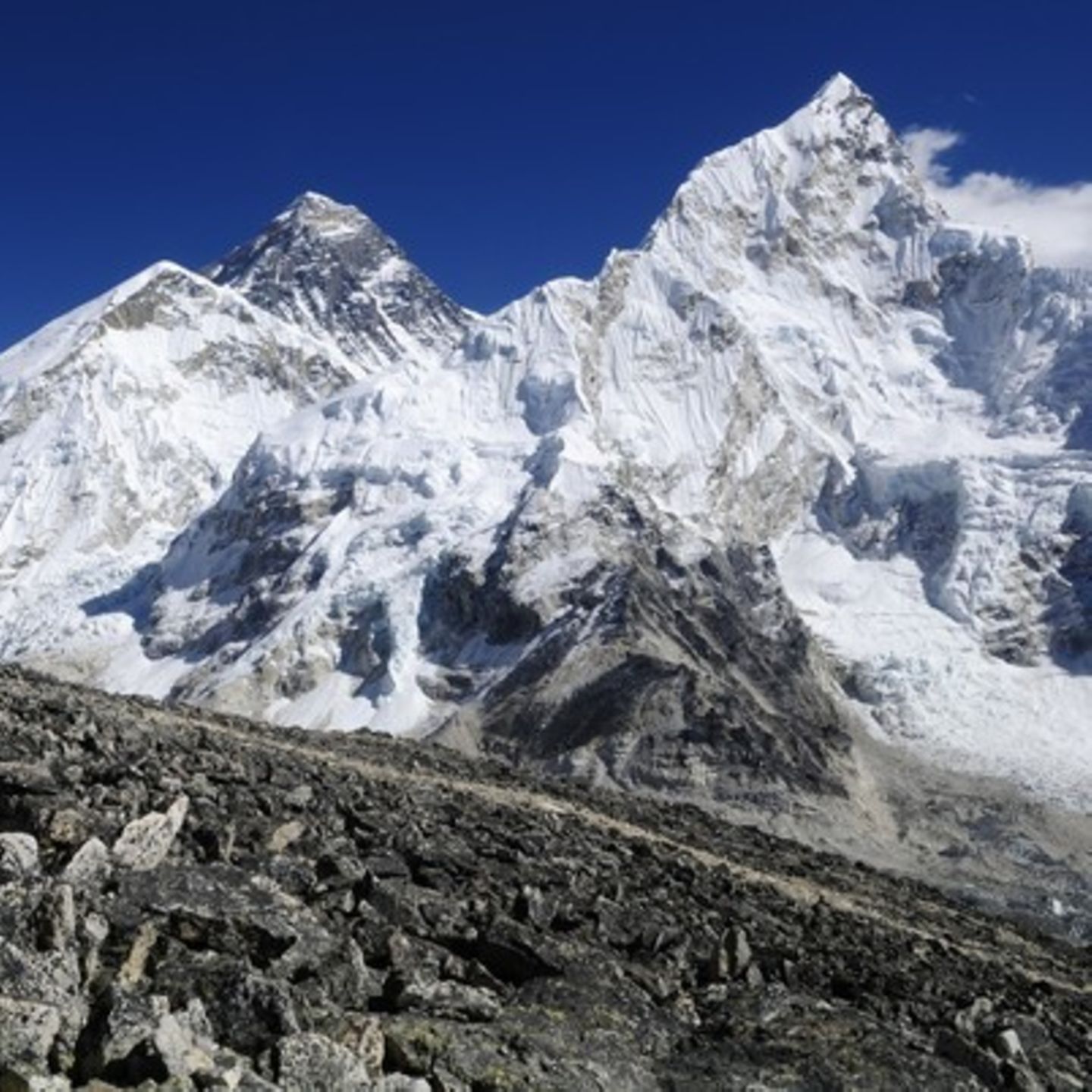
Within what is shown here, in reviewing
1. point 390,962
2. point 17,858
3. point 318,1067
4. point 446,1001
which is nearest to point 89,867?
point 17,858

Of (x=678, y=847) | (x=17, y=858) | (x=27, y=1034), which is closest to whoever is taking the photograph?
(x=27, y=1034)

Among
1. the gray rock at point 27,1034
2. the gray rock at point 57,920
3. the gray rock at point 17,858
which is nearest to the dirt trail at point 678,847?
the gray rock at point 17,858

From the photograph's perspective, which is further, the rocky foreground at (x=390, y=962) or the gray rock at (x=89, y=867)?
the gray rock at (x=89, y=867)

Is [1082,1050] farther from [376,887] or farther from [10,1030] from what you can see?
[10,1030]

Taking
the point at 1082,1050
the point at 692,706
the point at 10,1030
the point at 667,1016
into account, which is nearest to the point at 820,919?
the point at 1082,1050

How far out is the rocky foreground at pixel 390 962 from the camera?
14.0 m

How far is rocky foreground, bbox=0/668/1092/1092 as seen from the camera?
13969mm

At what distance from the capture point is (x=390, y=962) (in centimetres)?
1762

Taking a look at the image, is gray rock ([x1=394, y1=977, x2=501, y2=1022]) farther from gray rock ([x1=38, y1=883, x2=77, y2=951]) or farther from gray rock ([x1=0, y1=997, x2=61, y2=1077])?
gray rock ([x1=0, y1=997, x2=61, y2=1077])

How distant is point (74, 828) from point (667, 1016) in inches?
286

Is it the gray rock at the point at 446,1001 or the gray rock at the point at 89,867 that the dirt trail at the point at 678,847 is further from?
the gray rock at the point at 446,1001

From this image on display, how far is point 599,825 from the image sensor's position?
138ft

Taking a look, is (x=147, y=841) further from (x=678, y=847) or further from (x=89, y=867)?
(x=678, y=847)

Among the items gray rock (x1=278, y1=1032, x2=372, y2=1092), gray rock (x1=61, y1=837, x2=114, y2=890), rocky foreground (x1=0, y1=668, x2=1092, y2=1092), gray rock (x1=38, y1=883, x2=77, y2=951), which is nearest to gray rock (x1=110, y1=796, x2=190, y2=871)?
rocky foreground (x1=0, y1=668, x2=1092, y2=1092)
